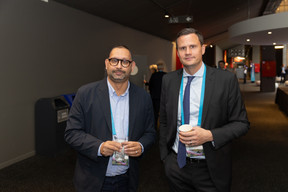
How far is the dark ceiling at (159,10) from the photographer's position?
587 centimetres

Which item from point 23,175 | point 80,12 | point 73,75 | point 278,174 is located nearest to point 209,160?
point 278,174

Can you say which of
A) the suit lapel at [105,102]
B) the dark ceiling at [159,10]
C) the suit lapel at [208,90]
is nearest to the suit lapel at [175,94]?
the suit lapel at [208,90]

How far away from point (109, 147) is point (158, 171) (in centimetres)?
239

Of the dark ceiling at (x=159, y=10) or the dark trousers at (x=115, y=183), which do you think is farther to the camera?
the dark ceiling at (x=159, y=10)

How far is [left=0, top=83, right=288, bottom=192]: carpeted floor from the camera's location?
3.02m

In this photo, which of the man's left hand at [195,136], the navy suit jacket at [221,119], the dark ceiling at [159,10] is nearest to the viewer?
the man's left hand at [195,136]

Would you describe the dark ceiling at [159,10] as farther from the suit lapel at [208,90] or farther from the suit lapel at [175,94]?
the suit lapel at [208,90]

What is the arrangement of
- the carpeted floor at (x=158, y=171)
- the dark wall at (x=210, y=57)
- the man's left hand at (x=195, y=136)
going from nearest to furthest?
the man's left hand at (x=195, y=136) < the carpeted floor at (x=158, y=171) < the dark wall at (x=210, y=57)

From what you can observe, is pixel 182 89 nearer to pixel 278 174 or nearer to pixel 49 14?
pixel 278 174

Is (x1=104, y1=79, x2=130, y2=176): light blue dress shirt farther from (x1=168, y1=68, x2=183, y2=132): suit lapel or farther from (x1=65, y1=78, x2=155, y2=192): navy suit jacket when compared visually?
(x1=168, y1=68, x2=183, y2=132): suit lapel

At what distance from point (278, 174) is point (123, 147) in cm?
297

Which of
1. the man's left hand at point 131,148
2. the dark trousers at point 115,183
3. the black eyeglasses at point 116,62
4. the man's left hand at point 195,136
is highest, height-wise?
the black eyeglasses at point 116,62

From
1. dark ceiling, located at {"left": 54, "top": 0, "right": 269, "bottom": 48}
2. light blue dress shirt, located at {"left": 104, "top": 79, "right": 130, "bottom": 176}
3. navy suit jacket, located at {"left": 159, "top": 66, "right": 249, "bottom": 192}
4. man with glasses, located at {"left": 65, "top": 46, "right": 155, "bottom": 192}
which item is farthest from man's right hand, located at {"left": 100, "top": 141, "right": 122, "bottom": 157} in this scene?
dark ceiling, located at {"left": 54, "top": 0, "right": 269, "bottom": 48}

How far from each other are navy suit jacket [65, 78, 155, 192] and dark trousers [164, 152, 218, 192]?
0.22 meters
